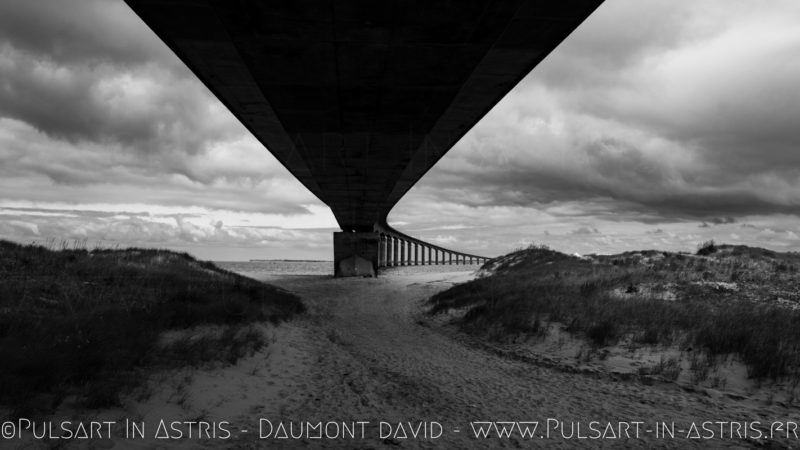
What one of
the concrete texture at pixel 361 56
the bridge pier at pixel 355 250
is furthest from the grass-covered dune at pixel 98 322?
the bridge pier at pixel 355 250

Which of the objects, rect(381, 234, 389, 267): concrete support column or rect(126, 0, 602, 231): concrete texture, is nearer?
rect(126, 0, 602, 231): concrete texture

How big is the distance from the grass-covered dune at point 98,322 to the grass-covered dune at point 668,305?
6929mm

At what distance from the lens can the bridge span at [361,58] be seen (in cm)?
855

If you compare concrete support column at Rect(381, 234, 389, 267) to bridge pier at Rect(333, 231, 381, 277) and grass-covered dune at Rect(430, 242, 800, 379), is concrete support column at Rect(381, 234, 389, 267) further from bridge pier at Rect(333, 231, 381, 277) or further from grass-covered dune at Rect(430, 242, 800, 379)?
grass-covered dune at Rect(430, 242, 800, 379)

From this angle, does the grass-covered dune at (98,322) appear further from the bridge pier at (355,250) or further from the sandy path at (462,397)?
the bridge pier at (355,250)

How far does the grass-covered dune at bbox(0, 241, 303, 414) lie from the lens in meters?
5.89

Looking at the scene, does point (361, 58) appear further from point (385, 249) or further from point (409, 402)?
point (385, 249)

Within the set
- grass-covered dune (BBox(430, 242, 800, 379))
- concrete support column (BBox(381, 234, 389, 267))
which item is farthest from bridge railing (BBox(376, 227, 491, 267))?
grass-covered dune (BBox(430, 242, 800, 379))

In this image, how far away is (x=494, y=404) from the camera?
715 cm

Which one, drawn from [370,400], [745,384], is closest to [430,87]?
[370,400]

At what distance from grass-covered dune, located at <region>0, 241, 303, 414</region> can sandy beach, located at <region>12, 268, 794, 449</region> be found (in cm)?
52

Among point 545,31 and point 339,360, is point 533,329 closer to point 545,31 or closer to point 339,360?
point 339,360

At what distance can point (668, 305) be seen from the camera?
12898mm

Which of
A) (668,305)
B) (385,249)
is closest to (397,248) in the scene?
(385,249)
